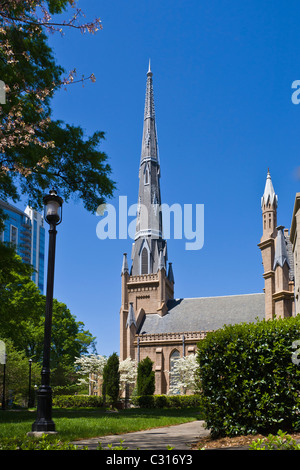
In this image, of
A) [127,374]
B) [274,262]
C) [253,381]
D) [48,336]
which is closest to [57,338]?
[127,374]

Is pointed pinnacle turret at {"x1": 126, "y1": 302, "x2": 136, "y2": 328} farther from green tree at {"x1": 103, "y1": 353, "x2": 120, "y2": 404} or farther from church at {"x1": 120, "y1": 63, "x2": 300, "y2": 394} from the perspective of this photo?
green tree at {"x1": 103, "y1": 353, "x2": 120, "y2": 404}

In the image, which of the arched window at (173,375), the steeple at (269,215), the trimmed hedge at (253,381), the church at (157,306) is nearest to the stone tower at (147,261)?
the church at (157,306)

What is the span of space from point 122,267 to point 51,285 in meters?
52.6

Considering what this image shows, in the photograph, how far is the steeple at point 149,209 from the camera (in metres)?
64.5

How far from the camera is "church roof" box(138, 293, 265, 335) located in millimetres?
55531

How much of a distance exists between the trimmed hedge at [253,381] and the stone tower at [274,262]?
2346 cm

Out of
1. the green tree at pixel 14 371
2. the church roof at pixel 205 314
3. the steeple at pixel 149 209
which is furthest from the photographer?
the steeple at pixel 149 209

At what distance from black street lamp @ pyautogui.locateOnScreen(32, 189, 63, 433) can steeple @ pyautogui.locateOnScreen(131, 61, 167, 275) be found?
2034 inches

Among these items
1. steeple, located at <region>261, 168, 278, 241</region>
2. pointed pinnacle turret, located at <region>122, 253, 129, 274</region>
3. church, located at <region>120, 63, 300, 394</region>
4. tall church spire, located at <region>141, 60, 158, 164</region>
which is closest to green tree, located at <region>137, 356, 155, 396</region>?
church, located at <region>120, 63, 300, 394</region>

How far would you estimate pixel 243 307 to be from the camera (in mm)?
56531

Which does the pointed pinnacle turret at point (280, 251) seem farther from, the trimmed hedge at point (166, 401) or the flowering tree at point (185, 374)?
the flowering tree at point (185, 374)

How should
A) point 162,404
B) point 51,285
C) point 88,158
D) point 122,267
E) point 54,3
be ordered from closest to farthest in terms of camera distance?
point 51,285, point 54,3, point 88,158, point 162,404, point 122,267
